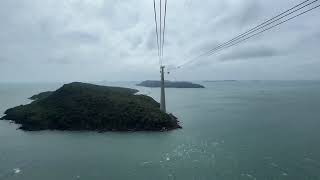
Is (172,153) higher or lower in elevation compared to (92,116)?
lower

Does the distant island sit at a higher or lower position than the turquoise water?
higher

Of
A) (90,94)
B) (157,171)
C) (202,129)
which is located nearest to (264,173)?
(157,171)

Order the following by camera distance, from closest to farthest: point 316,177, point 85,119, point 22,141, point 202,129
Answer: point 316,177
point 22,141
point 202,129
point 85,119

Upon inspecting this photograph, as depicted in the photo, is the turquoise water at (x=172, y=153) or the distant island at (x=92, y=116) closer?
the turquoise water at (x=172, y=153)

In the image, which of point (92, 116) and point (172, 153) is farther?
point (92, 116)

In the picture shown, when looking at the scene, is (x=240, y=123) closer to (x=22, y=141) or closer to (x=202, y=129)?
(x=202, y=129)

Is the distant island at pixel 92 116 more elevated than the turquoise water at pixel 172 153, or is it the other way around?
the distant island at pixel 92 116

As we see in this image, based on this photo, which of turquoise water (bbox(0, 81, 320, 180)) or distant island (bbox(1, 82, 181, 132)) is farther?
distant island (bbox(1, 82, 181, 132))

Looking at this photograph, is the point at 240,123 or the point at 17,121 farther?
the point at 17,121
